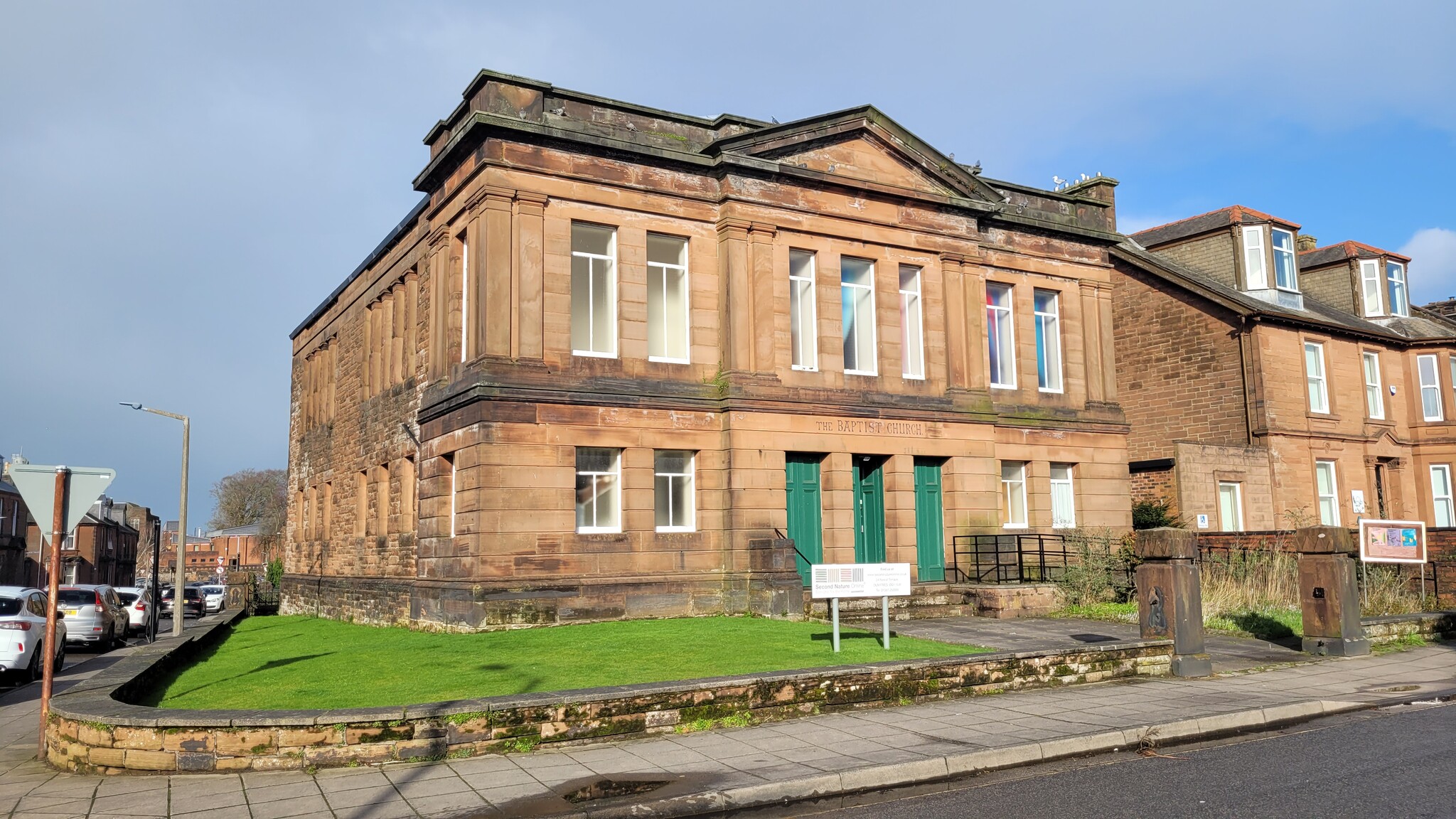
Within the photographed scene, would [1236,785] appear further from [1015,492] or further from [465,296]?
[1015,492]

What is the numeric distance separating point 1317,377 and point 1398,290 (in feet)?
26.9

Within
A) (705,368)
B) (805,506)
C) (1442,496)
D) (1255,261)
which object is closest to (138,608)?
(705,368)

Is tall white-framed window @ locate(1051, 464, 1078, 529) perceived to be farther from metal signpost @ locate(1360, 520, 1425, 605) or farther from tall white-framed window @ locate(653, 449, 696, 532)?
tall white-framed window @ locate(653, 449, 696, 532)

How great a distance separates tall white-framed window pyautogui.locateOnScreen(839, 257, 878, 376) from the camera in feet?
73.0

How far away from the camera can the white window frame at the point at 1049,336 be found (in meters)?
25.7

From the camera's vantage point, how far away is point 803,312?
70.9ft

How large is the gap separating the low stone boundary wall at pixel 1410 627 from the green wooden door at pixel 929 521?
317 inches

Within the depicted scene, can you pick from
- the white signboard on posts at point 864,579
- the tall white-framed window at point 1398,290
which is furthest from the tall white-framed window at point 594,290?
the tall white-framed window at point 1398,290

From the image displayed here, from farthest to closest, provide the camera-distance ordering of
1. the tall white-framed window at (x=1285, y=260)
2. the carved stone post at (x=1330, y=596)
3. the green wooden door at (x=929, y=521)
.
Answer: the tall white-framed window at (x=1285, y=260) → the green wooden door at (x=929, y=521) → the carved stone post at (x=1330, y=596)

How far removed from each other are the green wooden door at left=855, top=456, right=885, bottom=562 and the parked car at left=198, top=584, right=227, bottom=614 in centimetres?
3492

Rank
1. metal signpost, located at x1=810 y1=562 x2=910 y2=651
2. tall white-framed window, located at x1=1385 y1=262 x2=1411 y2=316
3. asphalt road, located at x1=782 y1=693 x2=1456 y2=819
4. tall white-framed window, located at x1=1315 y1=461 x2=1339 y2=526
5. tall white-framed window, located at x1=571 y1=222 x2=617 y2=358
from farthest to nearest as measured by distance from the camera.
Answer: tall white-framed window, located at x1=1385 y1=262 x2=1411 y2=316 < tall white-framed window, located at x1=1315 y1=461 x2=1339 y2=526 < tall white-framed window, located at x1=571 y1=222 x2=617 y2=358 < metal signpost, located at x1=810 y1=562 x2=910 y2=651 < asphalt road, located at x1=782 y1=693 x2=1456 y2=819

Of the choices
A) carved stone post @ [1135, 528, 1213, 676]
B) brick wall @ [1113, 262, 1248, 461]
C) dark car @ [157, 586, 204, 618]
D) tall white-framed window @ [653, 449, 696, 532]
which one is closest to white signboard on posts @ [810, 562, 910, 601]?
carved stone post @ [1135, 528, 1213, 676]

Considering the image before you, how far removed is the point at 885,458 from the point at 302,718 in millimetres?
15000

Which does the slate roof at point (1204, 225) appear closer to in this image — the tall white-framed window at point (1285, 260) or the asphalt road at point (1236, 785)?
the tall white-framed window at point (1285, 260)
